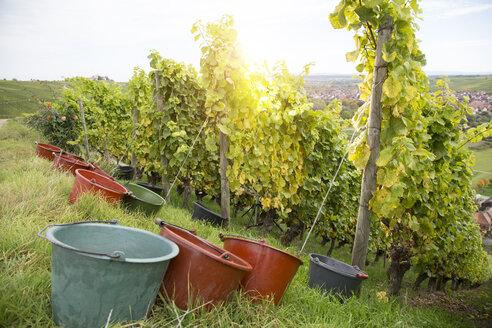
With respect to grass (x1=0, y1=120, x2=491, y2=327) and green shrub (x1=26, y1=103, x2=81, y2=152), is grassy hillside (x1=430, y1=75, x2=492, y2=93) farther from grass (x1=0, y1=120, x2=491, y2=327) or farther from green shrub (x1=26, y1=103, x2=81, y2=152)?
grass (x1=0, y1=120, x2=491, y2=327)

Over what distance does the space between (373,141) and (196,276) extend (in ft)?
6.59

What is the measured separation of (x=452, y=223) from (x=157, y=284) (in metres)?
6.18

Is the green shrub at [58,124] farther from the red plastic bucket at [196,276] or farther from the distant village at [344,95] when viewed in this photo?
the red plastic bucket at [196,276]

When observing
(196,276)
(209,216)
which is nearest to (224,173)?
(209,216)

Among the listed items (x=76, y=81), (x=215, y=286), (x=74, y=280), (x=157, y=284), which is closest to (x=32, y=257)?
(x=74, y=280)

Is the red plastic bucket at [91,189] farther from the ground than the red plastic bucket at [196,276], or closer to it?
farther from the ground

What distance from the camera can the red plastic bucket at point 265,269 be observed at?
2156mm

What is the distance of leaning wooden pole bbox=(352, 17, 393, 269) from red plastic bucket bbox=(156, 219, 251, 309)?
1621 millimetres

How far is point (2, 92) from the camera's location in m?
22.0

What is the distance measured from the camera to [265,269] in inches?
85.0

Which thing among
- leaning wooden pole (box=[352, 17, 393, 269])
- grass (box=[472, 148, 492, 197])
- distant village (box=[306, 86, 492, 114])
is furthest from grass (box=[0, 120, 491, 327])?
grass (box=[472, 148, 492, 197])

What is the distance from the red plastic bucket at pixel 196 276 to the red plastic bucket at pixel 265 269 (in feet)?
1.25

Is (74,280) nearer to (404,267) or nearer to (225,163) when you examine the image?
(225,163)

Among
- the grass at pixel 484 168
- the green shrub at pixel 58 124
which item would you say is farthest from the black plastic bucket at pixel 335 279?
the grass at pixel 484 168
